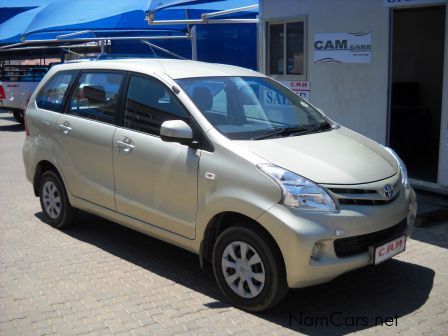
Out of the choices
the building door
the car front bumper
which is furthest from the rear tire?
the car front bumper

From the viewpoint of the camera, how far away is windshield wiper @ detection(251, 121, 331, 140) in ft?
14.6

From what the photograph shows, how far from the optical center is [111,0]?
14.1 metres

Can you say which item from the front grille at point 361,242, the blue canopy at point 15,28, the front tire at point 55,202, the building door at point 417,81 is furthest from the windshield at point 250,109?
the blue canopy at point 15,28

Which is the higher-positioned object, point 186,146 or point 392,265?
point 186,146

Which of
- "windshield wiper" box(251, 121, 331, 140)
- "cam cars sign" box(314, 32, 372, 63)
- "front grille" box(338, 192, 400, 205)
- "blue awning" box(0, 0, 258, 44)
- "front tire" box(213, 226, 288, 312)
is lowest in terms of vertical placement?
"front tire" box(213, 226, 288, 312)

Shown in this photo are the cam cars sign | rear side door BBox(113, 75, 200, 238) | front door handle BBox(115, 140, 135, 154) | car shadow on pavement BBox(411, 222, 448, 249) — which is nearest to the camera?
rear side door BBox(113, 75, 200, 238)

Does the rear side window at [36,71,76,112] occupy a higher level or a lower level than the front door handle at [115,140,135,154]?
higher

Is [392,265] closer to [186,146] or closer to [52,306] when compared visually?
[186,146]

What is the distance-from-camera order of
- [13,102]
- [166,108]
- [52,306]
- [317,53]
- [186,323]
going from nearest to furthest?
[186,323]
[52,306]
[166,108]
[317,53]
[13,102]

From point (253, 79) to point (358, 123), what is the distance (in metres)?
2.68

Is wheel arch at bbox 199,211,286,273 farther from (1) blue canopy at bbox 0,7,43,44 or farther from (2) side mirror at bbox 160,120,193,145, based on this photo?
(1) blue canopy at bbox 0,7,43,44

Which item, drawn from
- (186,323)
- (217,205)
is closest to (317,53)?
(217,205)

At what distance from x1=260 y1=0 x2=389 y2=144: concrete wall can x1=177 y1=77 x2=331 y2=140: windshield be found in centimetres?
221

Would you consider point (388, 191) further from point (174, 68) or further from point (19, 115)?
point (19, 115)
